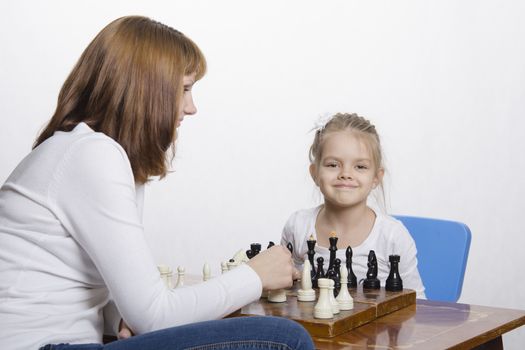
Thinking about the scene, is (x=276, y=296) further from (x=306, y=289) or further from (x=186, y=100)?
(x=186, y=100)

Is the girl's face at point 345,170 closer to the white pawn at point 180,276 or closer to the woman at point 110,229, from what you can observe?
the white pawn at point 180,276

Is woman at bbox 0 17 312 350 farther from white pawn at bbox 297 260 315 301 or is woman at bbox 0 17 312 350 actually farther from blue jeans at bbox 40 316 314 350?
white pawn at bbox 297 260 315 301

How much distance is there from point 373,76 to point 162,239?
1.45 m

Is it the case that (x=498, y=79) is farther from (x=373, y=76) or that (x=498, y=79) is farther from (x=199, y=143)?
(x=199, y=143)

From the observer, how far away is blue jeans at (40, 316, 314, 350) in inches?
69.6

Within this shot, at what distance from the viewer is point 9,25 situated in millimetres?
4582

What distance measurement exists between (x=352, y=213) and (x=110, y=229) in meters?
1.30

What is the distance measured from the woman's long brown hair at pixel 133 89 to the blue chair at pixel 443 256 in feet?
4.71

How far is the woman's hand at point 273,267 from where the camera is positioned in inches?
80.9

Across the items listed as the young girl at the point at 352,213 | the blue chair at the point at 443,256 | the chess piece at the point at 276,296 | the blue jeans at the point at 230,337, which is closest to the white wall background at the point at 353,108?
the blue chair at the point at 443,256

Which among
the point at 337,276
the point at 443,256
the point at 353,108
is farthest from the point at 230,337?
the point at 353,108

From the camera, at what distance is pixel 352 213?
2.97 meters

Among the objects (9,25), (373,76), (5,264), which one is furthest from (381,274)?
(9,25)

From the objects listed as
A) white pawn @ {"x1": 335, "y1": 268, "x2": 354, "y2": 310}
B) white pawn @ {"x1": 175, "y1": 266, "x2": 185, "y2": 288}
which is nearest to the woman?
white pawn @ {"x1": 335, "y1": 268, "x2": 354, "y2": 310}
